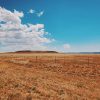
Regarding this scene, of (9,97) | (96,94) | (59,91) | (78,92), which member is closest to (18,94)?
(9,97)

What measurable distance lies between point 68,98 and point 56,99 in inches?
28.2

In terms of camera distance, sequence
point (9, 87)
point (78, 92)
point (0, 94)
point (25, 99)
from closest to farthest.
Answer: point (25, 99)
point (0, 94)
point (78, 92)
point (9, 87)

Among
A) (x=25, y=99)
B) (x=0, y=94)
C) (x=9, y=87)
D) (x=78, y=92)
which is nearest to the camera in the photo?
(x=25, y=99)

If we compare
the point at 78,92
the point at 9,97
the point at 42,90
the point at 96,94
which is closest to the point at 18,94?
the point at 9,97

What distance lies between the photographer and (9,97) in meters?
10.9

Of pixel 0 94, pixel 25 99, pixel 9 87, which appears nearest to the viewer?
pixel 25 99

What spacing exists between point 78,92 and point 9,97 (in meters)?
4.32

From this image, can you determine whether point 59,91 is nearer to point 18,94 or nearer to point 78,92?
point 78,92

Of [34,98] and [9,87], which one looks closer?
[34,98]

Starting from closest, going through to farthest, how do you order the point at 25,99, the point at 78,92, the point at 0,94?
the point at 25,99 → the point at 0,94 → the point at 78,92

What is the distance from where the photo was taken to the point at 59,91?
1235 cm

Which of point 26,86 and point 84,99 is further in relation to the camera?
point 26,86

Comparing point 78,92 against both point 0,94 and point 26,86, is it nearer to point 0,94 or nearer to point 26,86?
point 26,86

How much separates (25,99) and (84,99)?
3.27 metres
